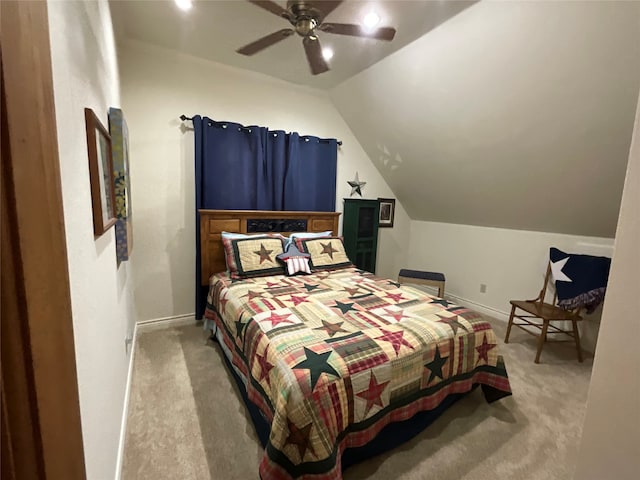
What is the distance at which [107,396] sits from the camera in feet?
3.99

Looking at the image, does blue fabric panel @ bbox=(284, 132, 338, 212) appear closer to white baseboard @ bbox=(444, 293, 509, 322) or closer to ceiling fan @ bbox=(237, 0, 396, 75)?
ceiling fan @ bbox=(237, 0, 396, 75)

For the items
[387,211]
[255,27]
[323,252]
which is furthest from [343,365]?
[387,211]

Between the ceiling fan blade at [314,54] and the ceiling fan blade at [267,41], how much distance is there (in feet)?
0.42

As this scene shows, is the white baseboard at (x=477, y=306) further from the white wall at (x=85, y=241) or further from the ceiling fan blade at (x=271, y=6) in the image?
the white wall at (x=85, y=241)

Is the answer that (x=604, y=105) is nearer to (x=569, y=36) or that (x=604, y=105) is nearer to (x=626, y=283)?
(x=569, y=36)

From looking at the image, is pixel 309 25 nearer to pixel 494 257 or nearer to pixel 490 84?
pixel 490 84

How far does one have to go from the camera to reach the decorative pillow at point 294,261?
2.85 meters

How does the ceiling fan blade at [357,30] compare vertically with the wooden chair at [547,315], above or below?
above

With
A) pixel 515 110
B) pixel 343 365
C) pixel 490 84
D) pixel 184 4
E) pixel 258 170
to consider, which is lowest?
pixel 343 365

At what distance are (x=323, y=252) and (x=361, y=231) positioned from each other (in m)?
1.06

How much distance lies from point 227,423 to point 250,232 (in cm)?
195

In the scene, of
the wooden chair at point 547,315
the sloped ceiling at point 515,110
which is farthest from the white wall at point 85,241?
the wooden chair at point 547,315

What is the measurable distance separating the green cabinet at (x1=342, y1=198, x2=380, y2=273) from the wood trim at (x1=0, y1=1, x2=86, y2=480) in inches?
137

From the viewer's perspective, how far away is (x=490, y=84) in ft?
7.84
